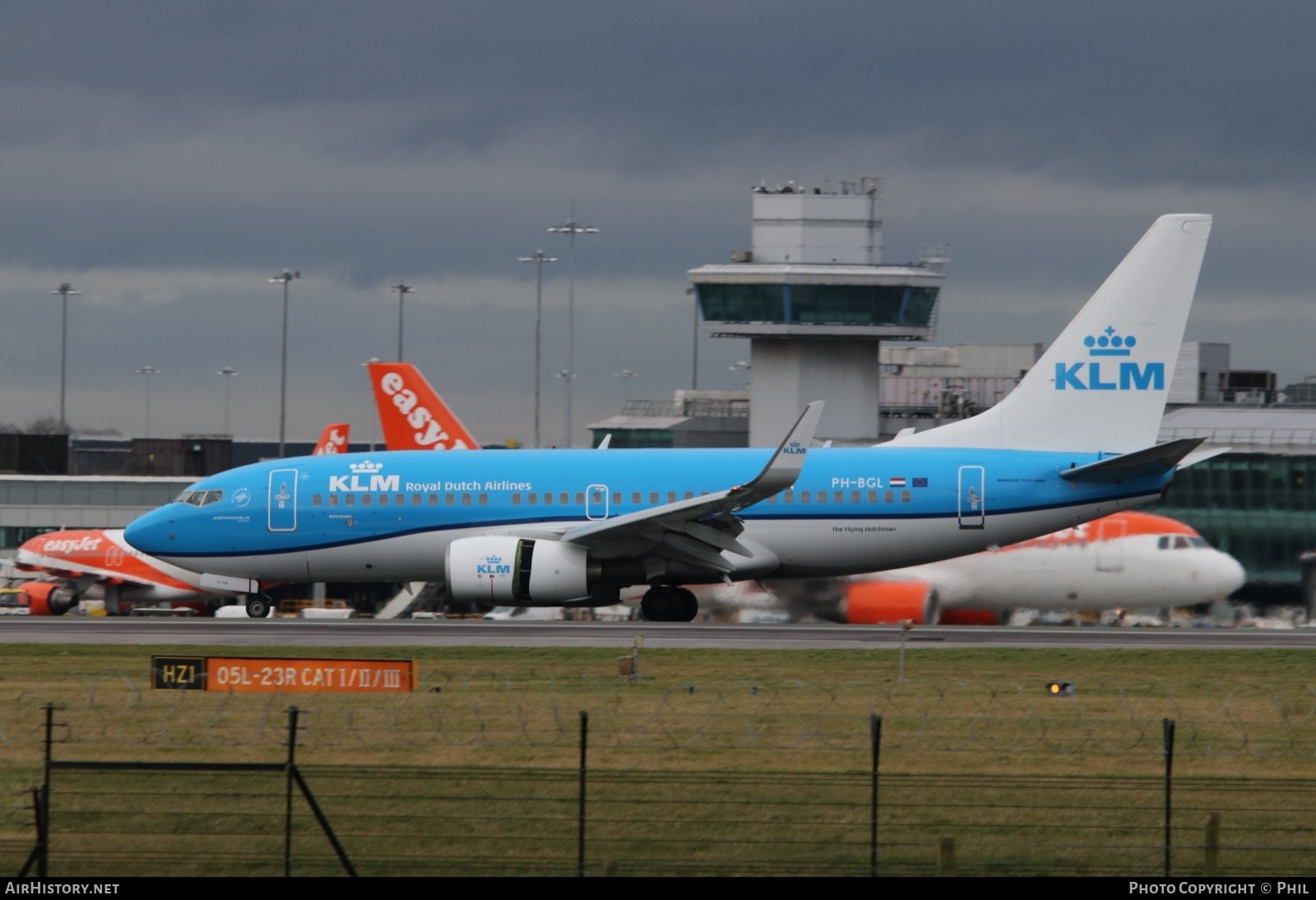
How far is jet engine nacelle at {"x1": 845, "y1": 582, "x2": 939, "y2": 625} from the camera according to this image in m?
35.4

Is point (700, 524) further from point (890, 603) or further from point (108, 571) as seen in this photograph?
point (108, 571)

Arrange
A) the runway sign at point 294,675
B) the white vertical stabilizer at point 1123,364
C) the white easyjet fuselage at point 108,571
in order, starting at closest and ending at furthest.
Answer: the runway sign at point 294,675
the white vertical stabilizer at point 1123,364
the white easyjet fuselage at point 108,571

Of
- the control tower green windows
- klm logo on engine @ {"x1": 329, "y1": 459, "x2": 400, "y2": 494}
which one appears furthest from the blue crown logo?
A: the control tower green windows

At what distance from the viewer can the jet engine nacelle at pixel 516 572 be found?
33.0 metres

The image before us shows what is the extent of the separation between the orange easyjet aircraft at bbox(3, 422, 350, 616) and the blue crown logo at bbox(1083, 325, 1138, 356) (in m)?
27.7

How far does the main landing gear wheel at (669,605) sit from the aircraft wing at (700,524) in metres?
1.24

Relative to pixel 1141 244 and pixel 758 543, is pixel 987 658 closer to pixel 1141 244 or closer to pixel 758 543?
pixel 758 543

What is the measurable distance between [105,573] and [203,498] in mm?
15687

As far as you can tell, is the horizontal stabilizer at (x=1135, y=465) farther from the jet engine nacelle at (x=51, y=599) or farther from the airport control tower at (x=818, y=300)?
the jet engine nacelle at (x=51, y=599)

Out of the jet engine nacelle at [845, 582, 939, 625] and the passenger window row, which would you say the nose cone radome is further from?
the passenger window row

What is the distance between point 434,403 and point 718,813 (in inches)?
1701

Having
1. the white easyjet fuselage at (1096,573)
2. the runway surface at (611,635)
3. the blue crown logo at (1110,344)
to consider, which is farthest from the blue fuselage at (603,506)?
the blue crown logo at (1110,344)
